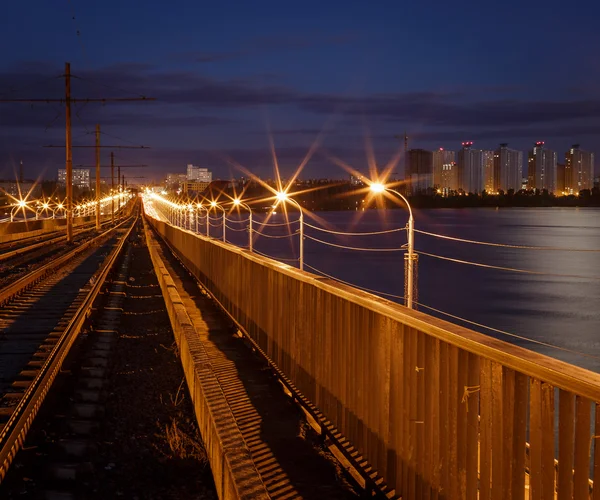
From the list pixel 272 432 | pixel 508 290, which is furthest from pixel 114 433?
pixel 508 290

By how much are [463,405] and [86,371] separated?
681 cm

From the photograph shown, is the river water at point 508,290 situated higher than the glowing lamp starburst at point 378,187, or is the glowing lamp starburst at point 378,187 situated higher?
the glowing lamp starburst at point 378,187

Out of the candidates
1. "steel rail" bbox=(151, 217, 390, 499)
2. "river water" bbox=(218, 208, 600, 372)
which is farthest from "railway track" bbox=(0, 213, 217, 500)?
"river water" bbox=(218, 208, 600, 372)

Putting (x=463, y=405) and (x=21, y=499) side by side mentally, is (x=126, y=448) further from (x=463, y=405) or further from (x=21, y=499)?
(x=463, y=405)

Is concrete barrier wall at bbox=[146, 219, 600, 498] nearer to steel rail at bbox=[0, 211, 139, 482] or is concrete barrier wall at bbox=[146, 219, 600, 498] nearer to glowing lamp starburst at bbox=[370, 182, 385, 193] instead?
glowing lamp starburst at bbox=[370, 182, 385, 193]

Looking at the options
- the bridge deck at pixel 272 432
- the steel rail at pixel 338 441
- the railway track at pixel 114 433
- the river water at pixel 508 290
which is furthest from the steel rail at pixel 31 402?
the river water at pixel 508 290

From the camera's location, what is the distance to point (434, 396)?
4430mm

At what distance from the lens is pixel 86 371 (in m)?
9.73

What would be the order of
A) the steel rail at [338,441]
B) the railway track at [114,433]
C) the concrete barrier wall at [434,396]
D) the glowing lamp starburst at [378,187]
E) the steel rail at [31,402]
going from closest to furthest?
the concrete barrier wall at [434,396]
the steel rail at [338,441]
the railway track at [114,433]
the steel rail at [31,402]
the glowing lamp starburst at [378,187]

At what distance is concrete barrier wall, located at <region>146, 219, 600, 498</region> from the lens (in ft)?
11.0

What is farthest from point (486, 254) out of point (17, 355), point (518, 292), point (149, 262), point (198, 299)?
point (17, 355)

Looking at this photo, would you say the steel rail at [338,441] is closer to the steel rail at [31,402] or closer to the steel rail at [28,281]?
the steel rail at [31,402]

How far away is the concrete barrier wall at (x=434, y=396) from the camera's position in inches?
132

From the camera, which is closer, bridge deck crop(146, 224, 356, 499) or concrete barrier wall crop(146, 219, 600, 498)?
concrete barrier wall crop(146, 219, 600, 498)
